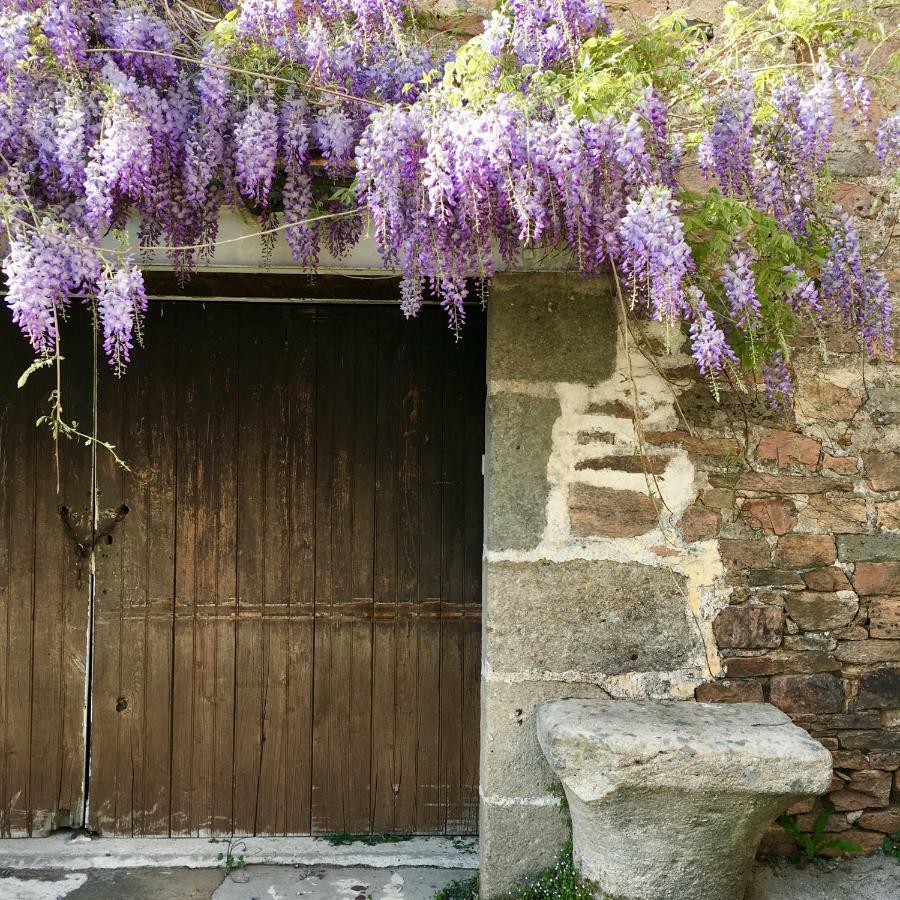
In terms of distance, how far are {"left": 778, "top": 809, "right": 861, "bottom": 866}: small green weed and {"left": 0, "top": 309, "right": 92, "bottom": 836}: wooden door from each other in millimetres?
2274

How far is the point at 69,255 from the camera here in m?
2.09

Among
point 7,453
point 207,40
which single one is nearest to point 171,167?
point 207,40

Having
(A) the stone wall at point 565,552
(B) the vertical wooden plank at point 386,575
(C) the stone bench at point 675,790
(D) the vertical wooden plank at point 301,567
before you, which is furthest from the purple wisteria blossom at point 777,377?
(D) the vertical wooden plank at point 301,567

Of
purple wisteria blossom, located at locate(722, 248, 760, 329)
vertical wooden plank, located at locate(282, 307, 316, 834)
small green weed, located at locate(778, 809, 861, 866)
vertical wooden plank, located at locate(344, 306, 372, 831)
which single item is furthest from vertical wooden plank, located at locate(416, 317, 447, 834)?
purple wisteria blossom, located at locate(722, 248, 760, 329)

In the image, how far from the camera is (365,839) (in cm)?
313

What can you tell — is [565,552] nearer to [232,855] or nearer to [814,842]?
[814,842]

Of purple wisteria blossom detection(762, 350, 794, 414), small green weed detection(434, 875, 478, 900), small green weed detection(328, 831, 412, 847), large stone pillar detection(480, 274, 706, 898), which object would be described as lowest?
small green weed detection(434, 875, 478, 900)

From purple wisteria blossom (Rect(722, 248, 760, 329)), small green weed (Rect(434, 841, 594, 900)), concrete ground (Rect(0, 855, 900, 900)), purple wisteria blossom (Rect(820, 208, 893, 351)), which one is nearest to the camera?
purple wisteria blossom (Rect(722, 248, 760, 329))

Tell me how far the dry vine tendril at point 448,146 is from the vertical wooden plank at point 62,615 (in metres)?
1.07

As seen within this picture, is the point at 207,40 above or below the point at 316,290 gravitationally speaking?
above

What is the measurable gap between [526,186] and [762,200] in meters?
0.66

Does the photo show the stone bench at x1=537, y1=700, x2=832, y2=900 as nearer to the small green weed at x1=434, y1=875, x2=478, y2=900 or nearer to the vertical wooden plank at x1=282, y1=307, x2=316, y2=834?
→ the small green weed at x1=434, y1=875, x2=478, y2=900

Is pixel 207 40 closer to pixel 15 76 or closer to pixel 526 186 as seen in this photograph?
pixel 15 76

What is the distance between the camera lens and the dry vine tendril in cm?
201
